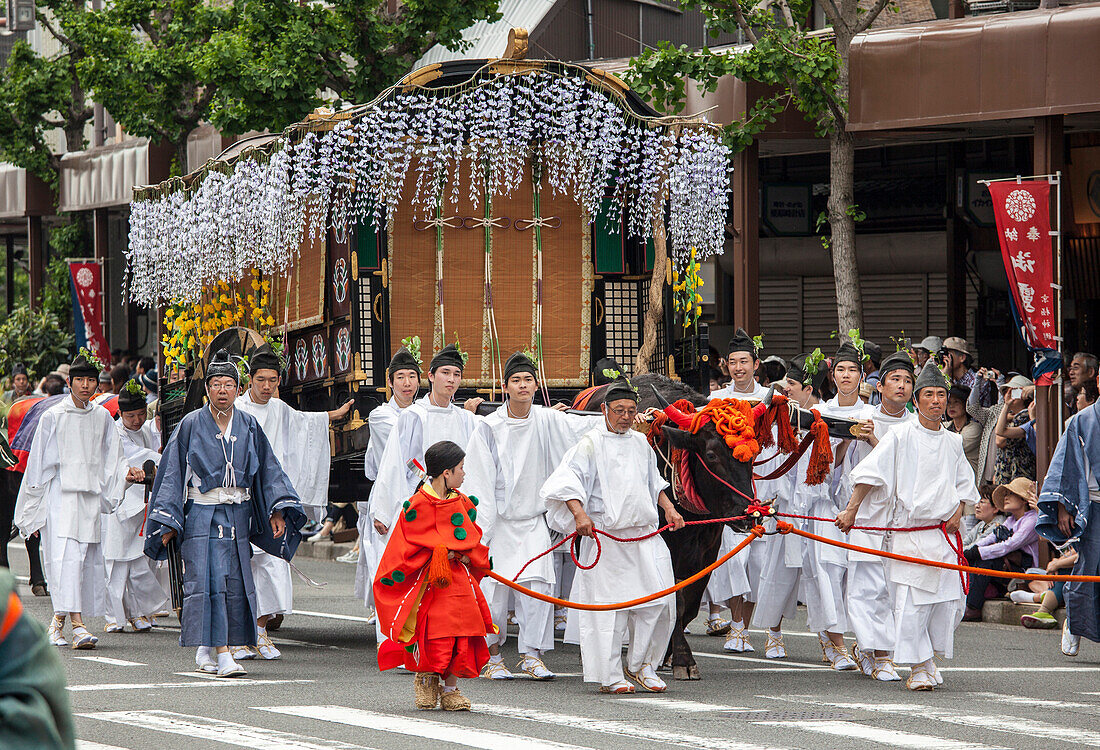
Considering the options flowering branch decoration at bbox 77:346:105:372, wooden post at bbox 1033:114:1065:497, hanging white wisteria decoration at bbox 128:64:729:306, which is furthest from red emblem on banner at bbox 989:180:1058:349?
flowering branch decoration at bbox 77:346:105:372

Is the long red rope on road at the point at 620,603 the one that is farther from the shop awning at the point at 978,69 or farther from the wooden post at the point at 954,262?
the wooden post at the point at 954,262

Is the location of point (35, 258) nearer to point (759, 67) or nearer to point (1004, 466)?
point (759, 67)

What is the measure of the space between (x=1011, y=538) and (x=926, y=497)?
142 inches

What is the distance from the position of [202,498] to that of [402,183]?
3.81 meters

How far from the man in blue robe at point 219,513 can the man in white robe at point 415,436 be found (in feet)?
1.83

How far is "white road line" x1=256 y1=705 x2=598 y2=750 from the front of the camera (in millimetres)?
7301

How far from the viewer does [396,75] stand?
1939 cm

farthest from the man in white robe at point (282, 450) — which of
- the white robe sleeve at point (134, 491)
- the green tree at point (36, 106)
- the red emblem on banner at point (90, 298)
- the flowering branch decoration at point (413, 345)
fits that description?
the green tree at point (36, 106)

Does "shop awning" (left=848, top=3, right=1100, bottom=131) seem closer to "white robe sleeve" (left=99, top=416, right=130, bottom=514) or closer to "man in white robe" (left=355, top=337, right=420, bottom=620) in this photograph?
"man in white robe" (left=355, top=337, right=420, bottom=620)

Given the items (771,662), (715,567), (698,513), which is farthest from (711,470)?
(771,662)

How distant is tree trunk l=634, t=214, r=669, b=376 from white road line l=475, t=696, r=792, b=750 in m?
4.95

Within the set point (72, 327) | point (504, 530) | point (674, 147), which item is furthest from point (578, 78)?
point (72, 327)

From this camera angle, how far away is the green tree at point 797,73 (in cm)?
1591

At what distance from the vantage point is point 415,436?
1048cm
